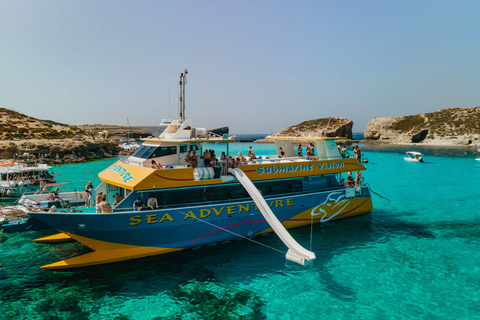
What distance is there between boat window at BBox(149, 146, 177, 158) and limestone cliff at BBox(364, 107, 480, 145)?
312 feet

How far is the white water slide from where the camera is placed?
1067 cm

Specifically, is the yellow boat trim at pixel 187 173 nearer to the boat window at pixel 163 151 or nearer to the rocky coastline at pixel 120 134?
the boat window at pixel 163 151

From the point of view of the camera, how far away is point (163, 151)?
1325 centimetres

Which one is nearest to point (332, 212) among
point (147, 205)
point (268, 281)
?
point (268, 281)

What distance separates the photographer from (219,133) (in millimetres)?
14484

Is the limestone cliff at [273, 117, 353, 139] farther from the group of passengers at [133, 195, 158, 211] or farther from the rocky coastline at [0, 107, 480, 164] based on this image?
the group of passengers at [133, 195, 158, 211]

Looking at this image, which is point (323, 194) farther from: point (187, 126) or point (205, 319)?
point (205, 319)

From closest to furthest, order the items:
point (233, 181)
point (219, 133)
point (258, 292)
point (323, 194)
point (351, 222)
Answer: point (258, 292) → point (233, 181) → point (219, 133) → point (323, 194) → point (351, 222)

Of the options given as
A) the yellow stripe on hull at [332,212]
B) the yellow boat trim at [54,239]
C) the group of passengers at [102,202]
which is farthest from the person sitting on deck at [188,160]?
the yellow boat trim at [54,239]

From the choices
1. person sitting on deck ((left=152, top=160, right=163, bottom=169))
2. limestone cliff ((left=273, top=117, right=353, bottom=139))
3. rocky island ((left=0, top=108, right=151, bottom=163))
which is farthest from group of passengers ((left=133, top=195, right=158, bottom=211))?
limestone cliff ((left=273, top=117, right=353, bottom=139))

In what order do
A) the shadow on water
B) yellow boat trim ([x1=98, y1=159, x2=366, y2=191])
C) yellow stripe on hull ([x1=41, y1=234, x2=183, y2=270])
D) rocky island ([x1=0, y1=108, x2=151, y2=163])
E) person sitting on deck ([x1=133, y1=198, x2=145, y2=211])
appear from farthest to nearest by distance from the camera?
rocky island ([x1=0, y1=108, x2=151, y2=163])
yellow boat trim ([x1=98, y1=159, x2=366, y2=191])
person sitting on deck ([x1=133, y1=198, x2=145, y2=211])
yellow stripe on hull ([x1=41, y1=234, x2=183, y2=270])
the shadow on water

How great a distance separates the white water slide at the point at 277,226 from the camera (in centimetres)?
1067

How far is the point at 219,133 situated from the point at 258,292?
7.54m

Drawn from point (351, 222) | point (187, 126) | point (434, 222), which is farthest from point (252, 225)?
point (434, 222)
